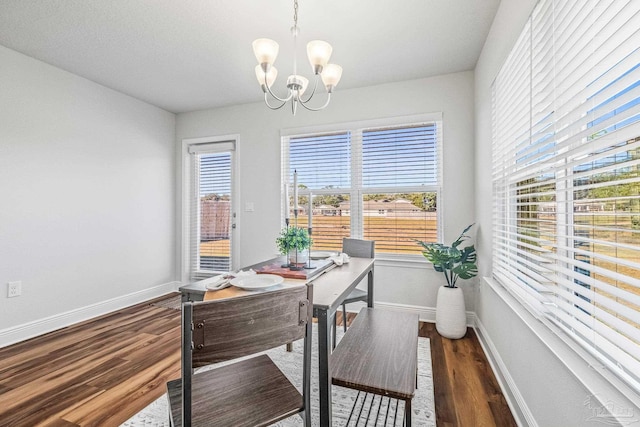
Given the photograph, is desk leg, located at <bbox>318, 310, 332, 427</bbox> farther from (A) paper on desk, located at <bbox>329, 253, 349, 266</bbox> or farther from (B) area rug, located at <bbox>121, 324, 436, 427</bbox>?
(A) paper on desk, located at <bbox>329, 253, 349, 266</bbox>

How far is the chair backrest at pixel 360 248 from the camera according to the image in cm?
257

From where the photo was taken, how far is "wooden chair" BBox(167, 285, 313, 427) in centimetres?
85

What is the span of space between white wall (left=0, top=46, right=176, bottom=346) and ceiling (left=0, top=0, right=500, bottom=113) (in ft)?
1.13

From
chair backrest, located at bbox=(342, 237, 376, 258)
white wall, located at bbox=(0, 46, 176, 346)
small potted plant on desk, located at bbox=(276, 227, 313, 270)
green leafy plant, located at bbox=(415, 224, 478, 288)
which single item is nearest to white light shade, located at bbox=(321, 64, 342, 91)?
small potted plant on desk, located at bbox=(276, 227, 313, 270)

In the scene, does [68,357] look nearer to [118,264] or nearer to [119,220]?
[118,264]

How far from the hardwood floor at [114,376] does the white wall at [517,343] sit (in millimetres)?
183

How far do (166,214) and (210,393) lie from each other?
354 centimetres

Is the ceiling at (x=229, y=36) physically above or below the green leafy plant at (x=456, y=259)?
above

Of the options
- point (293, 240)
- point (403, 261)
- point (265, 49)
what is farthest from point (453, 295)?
point (265, 49)

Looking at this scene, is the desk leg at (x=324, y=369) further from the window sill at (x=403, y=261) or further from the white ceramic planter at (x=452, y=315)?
the window sill at (x=403, y=261)

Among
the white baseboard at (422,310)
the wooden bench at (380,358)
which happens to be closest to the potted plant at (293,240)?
the wooden bench at (380,358)

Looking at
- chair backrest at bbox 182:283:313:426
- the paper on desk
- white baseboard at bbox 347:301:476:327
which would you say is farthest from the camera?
white baseboard at bbox 347:301:476:327

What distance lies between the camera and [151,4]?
2053mm

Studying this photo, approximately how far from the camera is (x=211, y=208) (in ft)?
13.9
